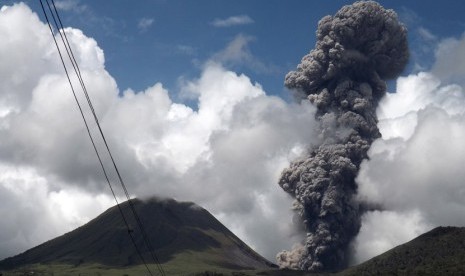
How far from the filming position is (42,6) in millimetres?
23875

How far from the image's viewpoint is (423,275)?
636 feet

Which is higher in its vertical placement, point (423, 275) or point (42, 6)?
point (42, 6)

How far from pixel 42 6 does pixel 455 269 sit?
191 metres

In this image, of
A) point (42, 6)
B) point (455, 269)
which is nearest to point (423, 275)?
point (455, 269)

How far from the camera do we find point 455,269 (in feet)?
618

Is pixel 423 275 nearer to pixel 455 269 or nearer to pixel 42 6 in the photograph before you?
pixel 455 269

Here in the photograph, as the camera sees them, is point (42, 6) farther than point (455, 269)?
No

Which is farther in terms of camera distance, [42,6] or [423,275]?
[423,275]

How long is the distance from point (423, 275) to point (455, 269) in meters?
10.9

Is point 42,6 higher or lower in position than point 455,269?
higher

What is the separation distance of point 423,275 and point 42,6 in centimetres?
19262
